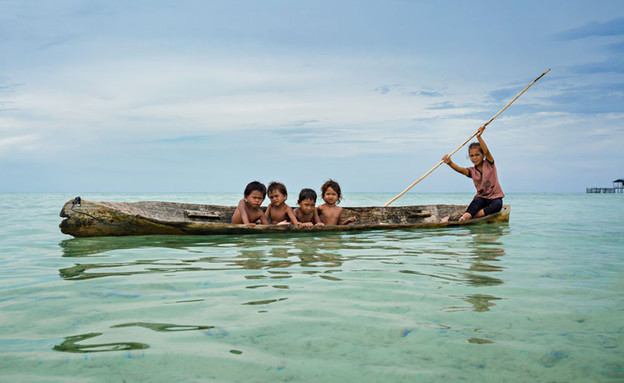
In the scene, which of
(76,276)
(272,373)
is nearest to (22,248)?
(76,276)

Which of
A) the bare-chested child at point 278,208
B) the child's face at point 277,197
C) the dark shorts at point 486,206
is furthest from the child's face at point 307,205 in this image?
the dark shorts at point 486,206

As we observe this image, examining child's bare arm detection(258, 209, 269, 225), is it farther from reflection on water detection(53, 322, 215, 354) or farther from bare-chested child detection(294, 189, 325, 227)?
reflection on water detection(53, 322, 215, 354)

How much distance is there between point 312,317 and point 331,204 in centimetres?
528

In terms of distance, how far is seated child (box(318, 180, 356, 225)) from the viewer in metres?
7.65

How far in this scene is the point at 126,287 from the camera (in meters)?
3.35

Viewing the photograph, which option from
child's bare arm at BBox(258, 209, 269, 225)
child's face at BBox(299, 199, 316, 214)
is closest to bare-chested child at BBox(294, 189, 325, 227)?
child's face at BBox(299, 199, 316, 214)

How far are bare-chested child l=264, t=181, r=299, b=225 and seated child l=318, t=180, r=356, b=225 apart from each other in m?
0.60

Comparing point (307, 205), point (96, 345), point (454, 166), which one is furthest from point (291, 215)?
point (96, 345)

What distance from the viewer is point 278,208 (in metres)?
7.47

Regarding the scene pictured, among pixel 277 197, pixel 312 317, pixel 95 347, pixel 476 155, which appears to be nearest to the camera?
pixel 95 347

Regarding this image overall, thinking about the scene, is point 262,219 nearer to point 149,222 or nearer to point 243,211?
point 243,211

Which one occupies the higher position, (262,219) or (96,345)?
(262,219)

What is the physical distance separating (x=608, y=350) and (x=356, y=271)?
2062mm

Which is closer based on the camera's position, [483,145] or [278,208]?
[278,208]
